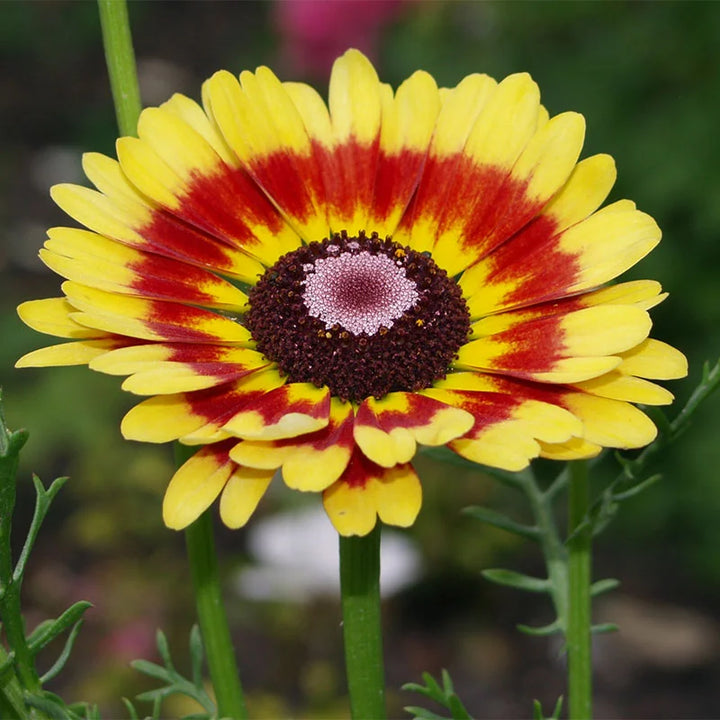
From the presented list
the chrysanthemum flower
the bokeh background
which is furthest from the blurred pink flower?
the chrysanthemum flower

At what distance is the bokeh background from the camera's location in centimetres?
284

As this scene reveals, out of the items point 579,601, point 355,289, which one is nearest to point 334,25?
point 355,289

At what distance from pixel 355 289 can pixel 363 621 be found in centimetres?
33

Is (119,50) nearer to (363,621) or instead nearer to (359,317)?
(359,317)

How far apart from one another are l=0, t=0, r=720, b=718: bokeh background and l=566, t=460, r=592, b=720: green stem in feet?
5.15

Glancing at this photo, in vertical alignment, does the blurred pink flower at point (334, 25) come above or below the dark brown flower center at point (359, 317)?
above

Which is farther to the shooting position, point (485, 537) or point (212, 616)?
point (485, 537)

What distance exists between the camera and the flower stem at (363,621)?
912 millimetres

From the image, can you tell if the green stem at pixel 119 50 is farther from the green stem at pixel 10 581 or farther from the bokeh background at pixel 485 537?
the bokeh background at pixel 485 537

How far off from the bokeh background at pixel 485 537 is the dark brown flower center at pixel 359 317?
1641 millimetres

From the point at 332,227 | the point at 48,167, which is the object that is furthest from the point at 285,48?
the point at 332,227

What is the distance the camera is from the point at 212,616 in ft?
3.32

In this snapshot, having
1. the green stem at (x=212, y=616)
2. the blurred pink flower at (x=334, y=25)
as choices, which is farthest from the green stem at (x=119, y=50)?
the blurred pink flower at (x=334, y=25)

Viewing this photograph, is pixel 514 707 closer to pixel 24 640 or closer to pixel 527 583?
pixel 527 583
